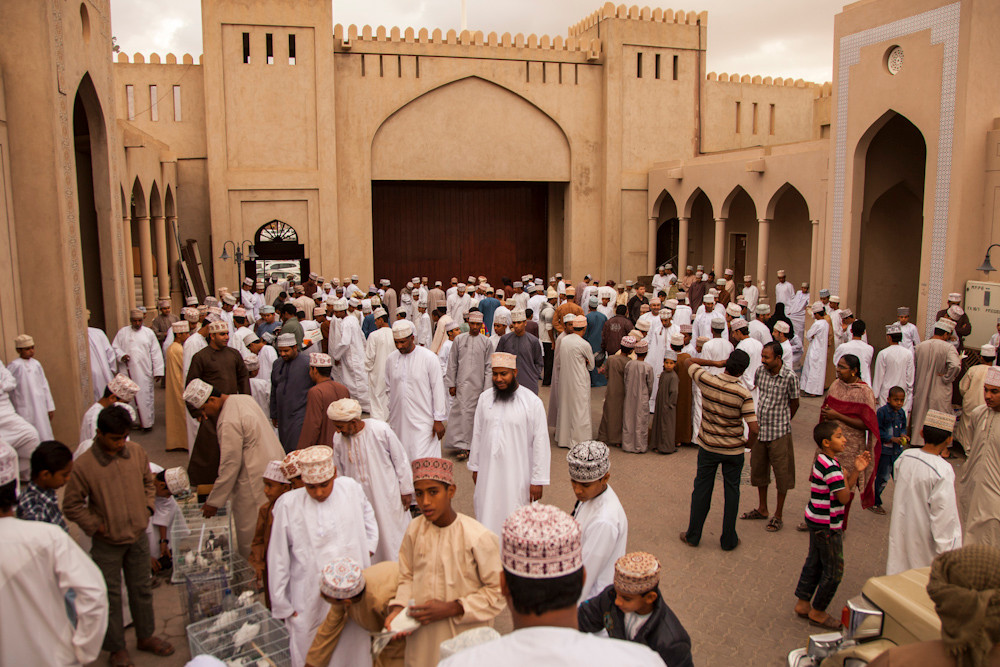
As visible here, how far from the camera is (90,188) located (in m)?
12.1

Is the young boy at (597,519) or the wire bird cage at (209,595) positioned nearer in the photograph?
the young boy at (597,519)

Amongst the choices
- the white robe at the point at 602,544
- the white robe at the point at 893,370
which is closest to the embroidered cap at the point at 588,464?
the white robe at the point at 602,544

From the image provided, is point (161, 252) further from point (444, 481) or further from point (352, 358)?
point (444, 481)

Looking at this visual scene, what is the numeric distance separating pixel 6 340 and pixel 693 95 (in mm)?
17901

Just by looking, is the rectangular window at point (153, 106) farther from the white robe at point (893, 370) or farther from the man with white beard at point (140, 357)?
the white robe at point (893, 370)

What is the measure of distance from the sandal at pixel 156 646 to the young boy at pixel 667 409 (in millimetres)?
5546

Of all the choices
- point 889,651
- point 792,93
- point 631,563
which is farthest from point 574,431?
point 792,93

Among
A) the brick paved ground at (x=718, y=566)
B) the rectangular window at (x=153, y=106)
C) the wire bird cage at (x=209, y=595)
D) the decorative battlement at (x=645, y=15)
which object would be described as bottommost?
the brick paved ground at (x=718, y=566)

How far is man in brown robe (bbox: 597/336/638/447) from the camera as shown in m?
Answer: 8.47

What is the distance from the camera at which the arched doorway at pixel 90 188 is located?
30.9 feet

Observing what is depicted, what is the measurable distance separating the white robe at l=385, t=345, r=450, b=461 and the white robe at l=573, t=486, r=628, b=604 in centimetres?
294

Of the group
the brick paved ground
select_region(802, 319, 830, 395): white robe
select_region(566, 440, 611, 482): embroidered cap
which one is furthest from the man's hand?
select_region(802, 319, 830, 395): white robe

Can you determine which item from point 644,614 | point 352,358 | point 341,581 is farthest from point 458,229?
point 644,614

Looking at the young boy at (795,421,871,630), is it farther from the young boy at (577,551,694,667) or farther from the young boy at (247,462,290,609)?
the young boy at (247,462,290,609)
